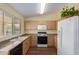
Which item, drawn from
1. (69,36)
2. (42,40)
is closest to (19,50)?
(69,36)

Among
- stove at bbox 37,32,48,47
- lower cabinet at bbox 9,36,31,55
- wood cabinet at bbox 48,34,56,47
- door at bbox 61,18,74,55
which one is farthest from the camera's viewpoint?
wood cabinet at bbox 48,34,56,47

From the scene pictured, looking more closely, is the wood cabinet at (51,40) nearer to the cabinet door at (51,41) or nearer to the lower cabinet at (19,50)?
the cabinet door at (51,41)

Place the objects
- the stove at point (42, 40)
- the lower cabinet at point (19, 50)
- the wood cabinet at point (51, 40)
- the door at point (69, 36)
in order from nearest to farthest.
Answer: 1. the door at point (69, 36)
2. the lower cabinet at point (19, 50)
3. the stove at point (42, 40)
4. the wood cabinet at point (51, 40)

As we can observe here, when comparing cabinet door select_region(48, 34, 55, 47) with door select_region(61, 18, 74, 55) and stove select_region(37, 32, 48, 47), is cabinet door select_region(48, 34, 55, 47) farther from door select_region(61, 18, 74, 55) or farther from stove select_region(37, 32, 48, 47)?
door select_region(61, 18, 74, 55)

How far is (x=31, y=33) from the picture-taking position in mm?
10969

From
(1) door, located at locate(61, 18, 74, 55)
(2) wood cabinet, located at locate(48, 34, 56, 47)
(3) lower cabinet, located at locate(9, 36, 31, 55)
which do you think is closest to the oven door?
(2) wood cabinet, located at locate(48, 34, 56, 47)

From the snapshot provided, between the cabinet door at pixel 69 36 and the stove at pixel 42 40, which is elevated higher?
the cabinet door at pixel 69 36

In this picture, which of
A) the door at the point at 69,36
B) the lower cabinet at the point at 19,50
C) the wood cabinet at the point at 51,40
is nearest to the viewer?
the door at the point at 69,36

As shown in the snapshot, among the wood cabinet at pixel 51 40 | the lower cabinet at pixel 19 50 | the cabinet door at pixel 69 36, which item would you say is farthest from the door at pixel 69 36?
the wood cabinet at pixel 51 40

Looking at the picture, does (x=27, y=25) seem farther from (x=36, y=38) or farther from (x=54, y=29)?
(x=54, y=29)

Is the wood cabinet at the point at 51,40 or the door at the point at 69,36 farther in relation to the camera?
the wood cabinet at the point at 51,40

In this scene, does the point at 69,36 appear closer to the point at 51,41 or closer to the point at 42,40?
the point at 42,40
